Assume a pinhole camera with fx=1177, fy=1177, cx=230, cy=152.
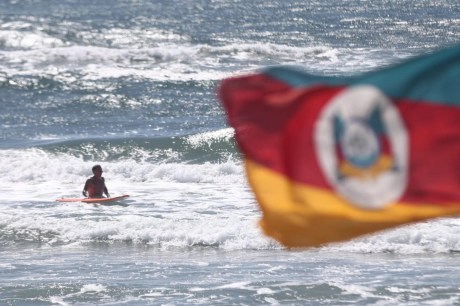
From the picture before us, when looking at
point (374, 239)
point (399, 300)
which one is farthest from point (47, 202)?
point (399, 300)

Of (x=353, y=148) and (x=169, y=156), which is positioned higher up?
(x=169, y=156)

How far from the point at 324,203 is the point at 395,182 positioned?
384mm

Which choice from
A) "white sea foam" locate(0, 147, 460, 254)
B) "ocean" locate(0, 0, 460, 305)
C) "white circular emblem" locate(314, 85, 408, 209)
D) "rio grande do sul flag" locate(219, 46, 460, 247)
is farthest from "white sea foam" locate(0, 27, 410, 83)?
"white circular emblem" locate(314, 85, 408, 209)

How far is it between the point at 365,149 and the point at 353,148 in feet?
0.25

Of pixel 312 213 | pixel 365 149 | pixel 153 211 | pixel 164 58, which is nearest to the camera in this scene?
pixel 365 149

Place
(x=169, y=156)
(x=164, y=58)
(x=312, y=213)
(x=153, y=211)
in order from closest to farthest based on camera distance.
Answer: (x=312, y=213)
(x=153, y=211)
(x=169, y=156)
(x=164, y=58)

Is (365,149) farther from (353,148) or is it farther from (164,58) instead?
(164,58)

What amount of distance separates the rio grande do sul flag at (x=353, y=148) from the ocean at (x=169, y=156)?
5.72m

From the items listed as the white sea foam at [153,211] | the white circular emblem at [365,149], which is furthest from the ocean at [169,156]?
the white circular emblem at [365,149]

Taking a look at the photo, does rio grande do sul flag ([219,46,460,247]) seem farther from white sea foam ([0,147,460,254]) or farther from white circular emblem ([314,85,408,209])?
white sea foam ([0,147,460,254])

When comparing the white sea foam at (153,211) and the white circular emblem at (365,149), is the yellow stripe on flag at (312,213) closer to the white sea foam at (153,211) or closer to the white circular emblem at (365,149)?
the white circular emblem at (365,149)

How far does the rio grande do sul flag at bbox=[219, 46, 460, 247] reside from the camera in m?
5.82

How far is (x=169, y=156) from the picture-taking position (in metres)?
23.8

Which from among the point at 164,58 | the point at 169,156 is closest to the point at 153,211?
the point at 169,156
